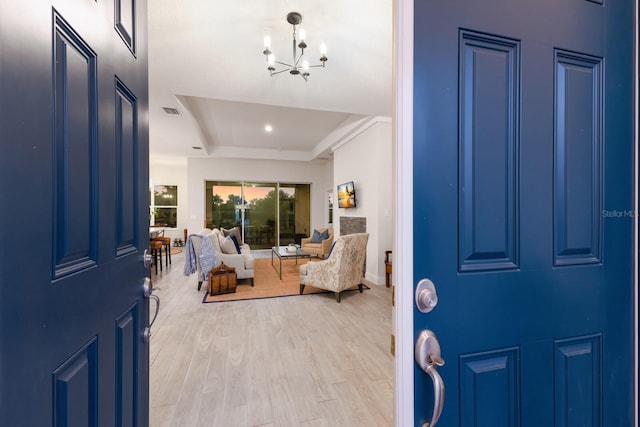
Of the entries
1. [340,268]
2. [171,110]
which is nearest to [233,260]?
[340,268]

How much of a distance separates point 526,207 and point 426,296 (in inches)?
15.5

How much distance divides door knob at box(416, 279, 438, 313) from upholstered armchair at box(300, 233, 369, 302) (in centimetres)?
291

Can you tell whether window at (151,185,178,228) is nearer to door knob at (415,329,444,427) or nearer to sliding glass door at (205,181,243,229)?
sliding glass door at (205,181,243,229)

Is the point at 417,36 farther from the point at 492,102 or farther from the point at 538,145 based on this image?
the point at 538,145

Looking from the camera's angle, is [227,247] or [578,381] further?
[227,247]

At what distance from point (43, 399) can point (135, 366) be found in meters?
0.53

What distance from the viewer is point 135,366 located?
98 cm

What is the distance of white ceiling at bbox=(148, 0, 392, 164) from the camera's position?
6.75 feet

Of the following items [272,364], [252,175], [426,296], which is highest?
[252,175]

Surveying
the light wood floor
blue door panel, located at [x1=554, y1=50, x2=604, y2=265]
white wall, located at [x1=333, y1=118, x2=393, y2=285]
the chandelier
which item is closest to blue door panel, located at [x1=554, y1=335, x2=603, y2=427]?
blue door panel, located at [x1=554, y1=50, x2=604, y2=265]

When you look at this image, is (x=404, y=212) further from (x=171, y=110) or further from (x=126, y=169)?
(x=171, y=110)

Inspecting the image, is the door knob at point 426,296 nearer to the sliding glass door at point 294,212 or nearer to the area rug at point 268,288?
the area rug at point 268,288

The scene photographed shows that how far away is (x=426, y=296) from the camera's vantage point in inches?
25.3

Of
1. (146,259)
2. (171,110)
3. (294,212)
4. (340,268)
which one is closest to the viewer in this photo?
(146,259)
